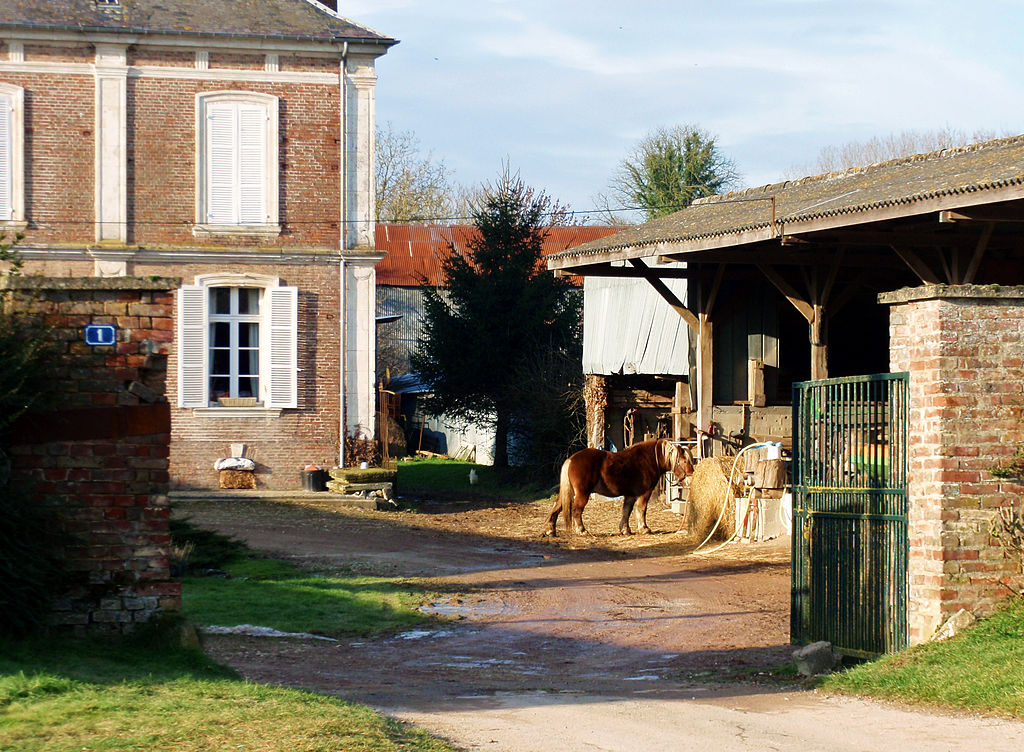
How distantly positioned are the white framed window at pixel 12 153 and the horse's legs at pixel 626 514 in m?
12.2

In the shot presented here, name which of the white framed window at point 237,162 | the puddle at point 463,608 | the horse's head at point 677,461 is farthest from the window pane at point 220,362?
the puddle at point 463,608

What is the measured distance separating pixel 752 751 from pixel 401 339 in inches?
1570

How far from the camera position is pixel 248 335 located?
23078 millimetres

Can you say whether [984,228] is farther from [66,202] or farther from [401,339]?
[401,339]

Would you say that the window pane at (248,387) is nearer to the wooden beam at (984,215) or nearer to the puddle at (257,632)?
the puddle at (257,632)

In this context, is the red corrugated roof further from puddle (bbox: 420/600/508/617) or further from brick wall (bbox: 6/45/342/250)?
puddle (bbox: 420/600/508/617)

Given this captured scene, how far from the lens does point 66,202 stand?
22250 mm

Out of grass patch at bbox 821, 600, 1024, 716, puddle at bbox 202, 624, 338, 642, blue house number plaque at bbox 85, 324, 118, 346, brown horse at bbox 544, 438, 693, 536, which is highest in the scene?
blue house number plaque at bbox 85, 324, 118, 346

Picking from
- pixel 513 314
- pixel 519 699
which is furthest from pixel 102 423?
pixel 513 314

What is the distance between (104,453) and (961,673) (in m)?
5.31

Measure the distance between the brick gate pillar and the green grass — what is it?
4.99m

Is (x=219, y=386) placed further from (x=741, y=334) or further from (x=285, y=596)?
(x=285, y=596)

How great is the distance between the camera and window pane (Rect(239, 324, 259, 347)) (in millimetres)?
23047

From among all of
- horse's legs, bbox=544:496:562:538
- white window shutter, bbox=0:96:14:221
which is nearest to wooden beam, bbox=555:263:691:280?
horse's legs, bbox=544:496:562:538
